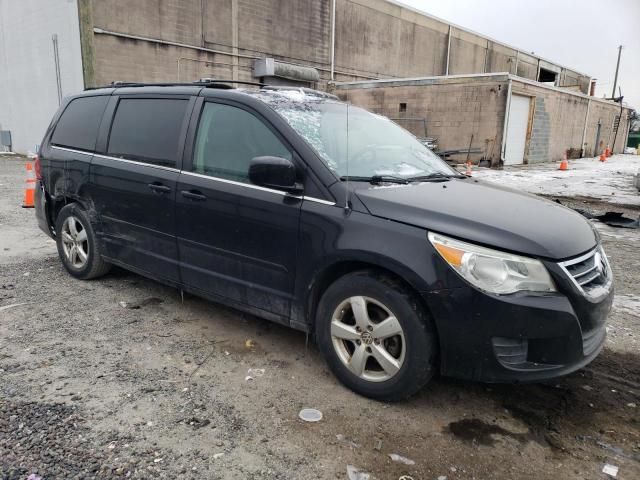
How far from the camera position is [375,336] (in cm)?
286

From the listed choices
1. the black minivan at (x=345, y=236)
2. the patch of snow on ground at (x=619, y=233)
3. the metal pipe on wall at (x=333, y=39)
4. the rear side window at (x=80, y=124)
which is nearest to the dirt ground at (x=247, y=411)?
the black minivan at (x=345, y=236)

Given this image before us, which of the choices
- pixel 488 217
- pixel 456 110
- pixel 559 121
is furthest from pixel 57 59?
pixel 559 121

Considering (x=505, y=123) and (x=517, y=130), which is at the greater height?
(x=505, y=123)

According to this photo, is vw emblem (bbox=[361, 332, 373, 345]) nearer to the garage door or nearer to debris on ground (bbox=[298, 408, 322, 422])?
debris on ground (bbox=[298, 408, 322, 422])

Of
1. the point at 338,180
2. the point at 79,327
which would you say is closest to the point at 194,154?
the point at 338,180

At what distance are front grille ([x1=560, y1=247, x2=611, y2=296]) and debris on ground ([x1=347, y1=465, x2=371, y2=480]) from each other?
4.82ft

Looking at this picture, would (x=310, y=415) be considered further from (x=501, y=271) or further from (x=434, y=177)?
(x=434, y=177)

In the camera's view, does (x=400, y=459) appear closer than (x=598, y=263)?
Yes

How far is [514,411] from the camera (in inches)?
116

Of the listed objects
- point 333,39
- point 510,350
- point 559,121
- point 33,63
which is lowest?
point 510,350

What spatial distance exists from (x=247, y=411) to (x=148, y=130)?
251cm

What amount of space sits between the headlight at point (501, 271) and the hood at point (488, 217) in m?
0.05

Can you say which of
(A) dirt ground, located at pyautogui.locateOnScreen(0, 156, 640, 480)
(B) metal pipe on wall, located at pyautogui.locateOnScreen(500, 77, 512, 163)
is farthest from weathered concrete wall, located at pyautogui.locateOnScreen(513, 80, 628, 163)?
(A) dirt ground, located at pyautogui.locateOnScreen(0, 156, 640, 480)

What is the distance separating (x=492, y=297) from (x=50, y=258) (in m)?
5.19
